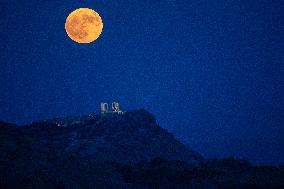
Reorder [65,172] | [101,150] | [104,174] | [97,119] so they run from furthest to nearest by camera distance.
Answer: [97,119], [101,150], [104,174], [65,172]

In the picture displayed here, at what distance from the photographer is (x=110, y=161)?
52.9 metres

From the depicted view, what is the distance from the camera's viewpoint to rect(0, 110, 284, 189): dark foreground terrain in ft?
71.6

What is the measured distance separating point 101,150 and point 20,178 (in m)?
47.1

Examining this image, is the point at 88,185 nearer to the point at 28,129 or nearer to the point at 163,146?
the point at 163,146

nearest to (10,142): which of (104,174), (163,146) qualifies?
(104,174)

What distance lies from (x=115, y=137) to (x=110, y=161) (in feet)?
73.2

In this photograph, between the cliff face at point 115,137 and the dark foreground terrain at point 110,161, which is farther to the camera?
the cliff face at point 115,137

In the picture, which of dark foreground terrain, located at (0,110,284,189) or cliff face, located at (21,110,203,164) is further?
cliff face, located at (21,110,203,164)

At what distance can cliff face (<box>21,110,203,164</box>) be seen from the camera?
2634 inches

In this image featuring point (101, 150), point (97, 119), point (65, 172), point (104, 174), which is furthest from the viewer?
point (97, 119)

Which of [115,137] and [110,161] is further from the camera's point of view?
[115,137]

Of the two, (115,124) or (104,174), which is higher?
(115,124)

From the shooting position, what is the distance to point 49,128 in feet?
284

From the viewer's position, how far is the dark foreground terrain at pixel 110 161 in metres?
21.8
